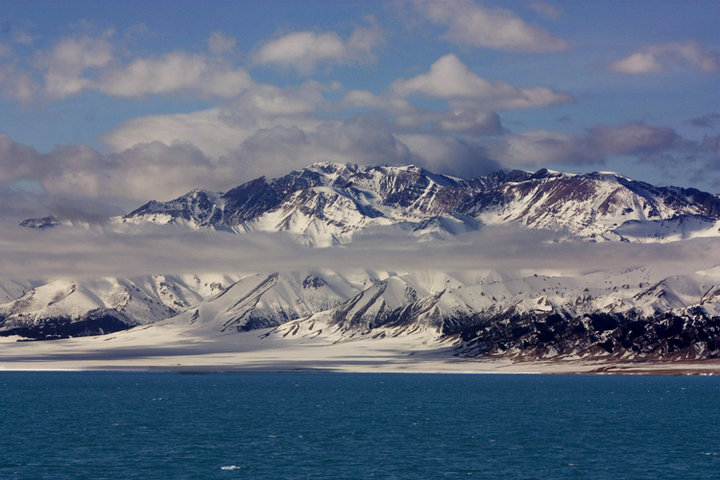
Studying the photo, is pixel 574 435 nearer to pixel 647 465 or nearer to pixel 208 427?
pixel 647 465

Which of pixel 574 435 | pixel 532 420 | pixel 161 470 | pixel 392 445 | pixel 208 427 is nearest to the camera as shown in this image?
pixel 161 470

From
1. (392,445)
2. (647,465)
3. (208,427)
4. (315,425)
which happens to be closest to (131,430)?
(208,427)

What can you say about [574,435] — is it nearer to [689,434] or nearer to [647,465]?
[689,434]

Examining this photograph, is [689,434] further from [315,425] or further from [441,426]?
[315,425]

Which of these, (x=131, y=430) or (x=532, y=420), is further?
(x=532, y=420)

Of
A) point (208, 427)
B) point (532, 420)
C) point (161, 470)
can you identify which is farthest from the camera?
point (532, 420)

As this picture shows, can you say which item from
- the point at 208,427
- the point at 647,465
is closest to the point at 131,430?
the point at 208,427

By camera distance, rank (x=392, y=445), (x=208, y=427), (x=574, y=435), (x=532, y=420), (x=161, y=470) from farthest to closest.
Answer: (x=532, y=420)
(x=208, y=427)
(x=574, y=435)
(x=392, y=445)
(x=161, y=470)

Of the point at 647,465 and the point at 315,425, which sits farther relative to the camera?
the point at 315,425

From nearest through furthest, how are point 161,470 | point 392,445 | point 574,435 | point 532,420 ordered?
point 161,470 < point 392,445 < point 574,435 < point 532,420
